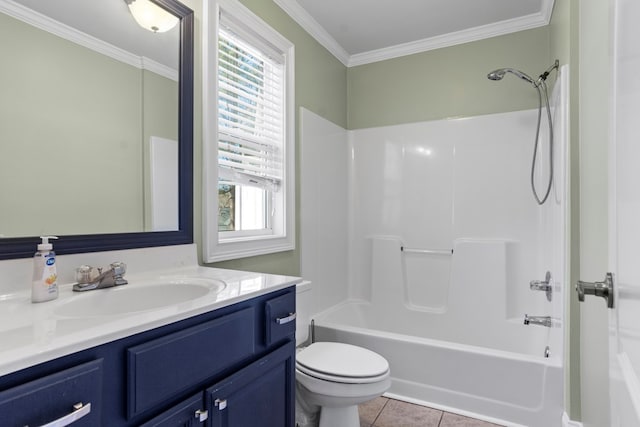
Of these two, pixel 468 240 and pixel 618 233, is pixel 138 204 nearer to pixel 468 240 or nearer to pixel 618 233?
pixel 618 233

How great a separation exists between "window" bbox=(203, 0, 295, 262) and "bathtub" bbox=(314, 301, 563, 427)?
2.77 ft

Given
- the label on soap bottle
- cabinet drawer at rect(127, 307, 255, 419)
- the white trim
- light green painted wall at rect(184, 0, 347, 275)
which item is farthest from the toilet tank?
the white trim

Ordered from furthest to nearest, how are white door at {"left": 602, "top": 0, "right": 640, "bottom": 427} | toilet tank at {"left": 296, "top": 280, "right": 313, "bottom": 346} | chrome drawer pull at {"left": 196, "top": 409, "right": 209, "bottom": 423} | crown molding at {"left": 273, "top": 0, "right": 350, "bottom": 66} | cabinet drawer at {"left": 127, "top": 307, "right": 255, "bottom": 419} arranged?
crown molding at {"left": 273, "top": 0, "right": 350, "bottom": 66} < toilet tank at {"left": 296, "top": 280, "right": 313, "bottom": 346} < chrome drawer pull at {"left": 196, "top": 409, "right": 209, "bottom": 423} < cabinet drawer at {"left": 127, "top": 307, "right": 255, "bottom": 419} < white door at {"left": 602, "top": 0, "right": 640, "bottom": 427}

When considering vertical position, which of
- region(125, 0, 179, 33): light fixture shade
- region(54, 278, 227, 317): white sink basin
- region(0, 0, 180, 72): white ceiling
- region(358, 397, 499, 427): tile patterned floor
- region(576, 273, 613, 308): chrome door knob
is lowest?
region(358, 397, 499, 427): tile patterned floor

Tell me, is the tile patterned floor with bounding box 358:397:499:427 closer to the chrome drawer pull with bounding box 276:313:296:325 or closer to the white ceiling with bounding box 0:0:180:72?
the chrome drawer pull with bounding box 276:313:296:325

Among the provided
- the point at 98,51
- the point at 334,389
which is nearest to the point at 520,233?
the point at 334,389

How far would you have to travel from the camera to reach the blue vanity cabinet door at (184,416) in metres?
0.86

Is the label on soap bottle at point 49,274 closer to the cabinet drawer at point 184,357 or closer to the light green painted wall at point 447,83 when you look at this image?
the cabinet drawer at point 184,357

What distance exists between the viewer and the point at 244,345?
1093 millimetres

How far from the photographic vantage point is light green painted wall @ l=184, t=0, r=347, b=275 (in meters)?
1.65

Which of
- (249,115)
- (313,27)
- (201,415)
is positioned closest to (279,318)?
(201,415)

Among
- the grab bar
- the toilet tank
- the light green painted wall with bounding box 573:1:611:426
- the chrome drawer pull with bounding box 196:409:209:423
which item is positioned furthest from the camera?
the grab bar

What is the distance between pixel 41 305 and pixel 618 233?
53.9 inches

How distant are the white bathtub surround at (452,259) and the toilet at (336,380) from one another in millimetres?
494
